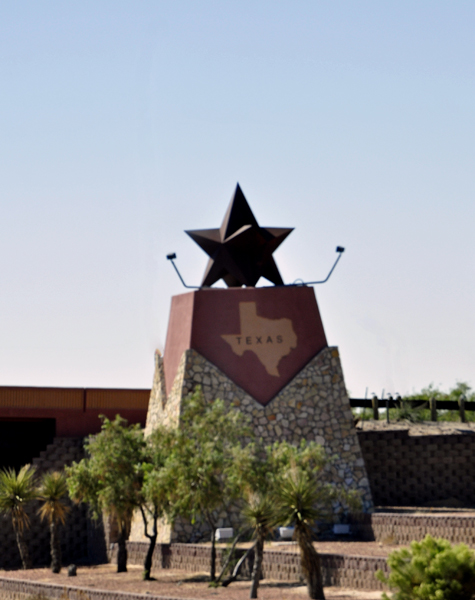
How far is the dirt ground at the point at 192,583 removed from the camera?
60.9 feet

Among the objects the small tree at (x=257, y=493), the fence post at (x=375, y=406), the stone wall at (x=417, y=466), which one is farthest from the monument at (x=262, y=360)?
the fence post at (x=375, y=406)

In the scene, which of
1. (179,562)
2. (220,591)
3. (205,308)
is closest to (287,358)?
(205,308)

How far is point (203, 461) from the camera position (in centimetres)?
2052

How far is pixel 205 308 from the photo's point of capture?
2828 centimetres

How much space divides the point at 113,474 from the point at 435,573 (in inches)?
433

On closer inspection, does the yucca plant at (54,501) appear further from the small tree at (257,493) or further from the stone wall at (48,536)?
the small tree at (257,493)

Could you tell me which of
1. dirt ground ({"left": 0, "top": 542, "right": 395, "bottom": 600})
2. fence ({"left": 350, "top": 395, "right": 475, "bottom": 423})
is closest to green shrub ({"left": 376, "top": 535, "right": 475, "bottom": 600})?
dirt ground ({"left": 0, "top": 542, "right": 395, "bottom": 600})

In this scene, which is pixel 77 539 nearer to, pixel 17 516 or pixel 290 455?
pixel 17 516

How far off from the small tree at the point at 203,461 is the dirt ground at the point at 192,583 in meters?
1.23

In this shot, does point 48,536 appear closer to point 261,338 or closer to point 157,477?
point 261,338

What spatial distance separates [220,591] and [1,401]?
57.3 ft

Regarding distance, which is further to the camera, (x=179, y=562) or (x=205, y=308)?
(x=205, y=308)

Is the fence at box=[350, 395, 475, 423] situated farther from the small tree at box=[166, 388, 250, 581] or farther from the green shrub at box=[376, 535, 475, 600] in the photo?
the green shrub at box=[376, 535, 475, 600]

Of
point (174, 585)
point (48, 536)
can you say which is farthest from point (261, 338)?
point (48, 536)
